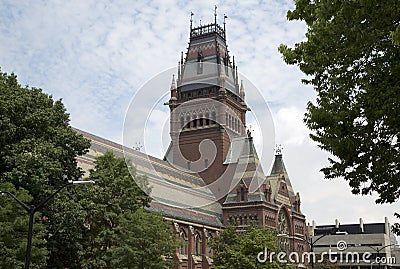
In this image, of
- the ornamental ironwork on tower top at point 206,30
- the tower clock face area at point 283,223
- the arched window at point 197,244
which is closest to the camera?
the arched window at point 197,244

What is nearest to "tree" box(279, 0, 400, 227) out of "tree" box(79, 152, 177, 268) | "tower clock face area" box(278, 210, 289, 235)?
"tree" box(79, 152, 177, 268)

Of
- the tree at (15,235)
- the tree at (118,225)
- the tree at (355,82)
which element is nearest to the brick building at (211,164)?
the tree at (118,225)

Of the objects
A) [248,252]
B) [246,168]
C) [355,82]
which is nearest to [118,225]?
[248,252]

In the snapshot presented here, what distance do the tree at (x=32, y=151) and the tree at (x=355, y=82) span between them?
1833cm

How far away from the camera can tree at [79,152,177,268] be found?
120ft

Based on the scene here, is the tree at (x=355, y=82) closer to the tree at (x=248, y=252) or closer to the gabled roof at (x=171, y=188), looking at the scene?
the tree at (x=248, y=252)

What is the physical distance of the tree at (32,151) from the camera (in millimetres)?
30234

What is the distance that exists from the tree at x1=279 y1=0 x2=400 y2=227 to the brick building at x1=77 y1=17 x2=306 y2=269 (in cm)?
6102

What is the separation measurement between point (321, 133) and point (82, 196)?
818 inches

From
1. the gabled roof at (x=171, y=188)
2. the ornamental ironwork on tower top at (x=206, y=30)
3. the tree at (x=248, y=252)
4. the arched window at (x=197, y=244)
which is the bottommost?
the tree at (x=248, y=252)

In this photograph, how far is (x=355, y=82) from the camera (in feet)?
55.3

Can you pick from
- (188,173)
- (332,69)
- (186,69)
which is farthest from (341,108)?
(186,69)

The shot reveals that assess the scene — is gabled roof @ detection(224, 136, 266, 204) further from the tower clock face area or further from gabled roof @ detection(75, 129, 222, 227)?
Answer: the tower clock face area

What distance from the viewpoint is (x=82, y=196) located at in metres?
35.0
